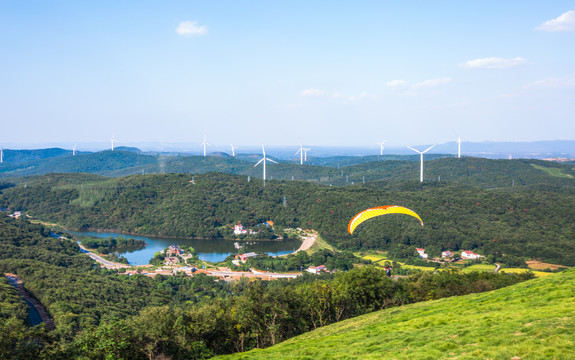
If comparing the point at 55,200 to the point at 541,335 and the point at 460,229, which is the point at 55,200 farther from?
the point at 541,335

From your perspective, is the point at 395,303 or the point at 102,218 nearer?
the point at 395,303

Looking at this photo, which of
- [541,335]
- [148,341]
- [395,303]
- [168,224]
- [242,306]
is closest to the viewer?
[541,335]

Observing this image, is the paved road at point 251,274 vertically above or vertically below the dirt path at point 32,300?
below

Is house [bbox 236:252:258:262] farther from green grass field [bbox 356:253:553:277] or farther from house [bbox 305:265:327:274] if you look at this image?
green grass field [bbox 356:253:553:277]

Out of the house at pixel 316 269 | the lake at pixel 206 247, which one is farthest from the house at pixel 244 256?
the house at pixel 316 269

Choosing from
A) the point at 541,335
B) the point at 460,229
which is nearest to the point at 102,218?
the point at 460,229

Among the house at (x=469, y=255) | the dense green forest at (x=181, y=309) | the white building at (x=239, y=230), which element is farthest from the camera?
the white building at (x=239, y=230)

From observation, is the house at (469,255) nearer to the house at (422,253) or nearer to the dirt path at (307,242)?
the house at (422,253)
